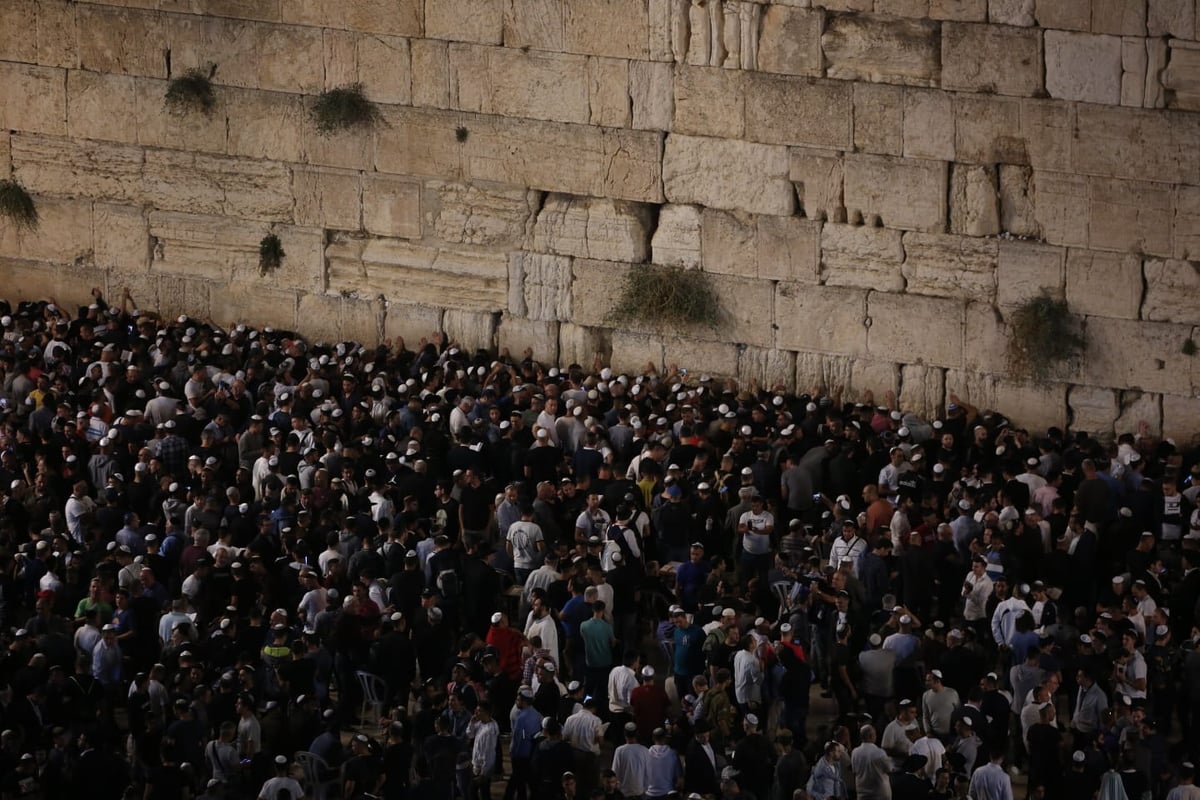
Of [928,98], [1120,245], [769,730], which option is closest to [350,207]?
[928,98]

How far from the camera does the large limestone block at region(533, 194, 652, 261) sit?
24391 mm

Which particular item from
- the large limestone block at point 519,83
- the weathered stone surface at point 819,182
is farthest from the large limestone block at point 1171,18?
the large limestone block at point 519,83

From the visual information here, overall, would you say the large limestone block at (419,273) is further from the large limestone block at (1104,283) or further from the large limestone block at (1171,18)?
the large limestone block at (1171,18)

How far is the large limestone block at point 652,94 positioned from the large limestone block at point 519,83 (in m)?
0.57

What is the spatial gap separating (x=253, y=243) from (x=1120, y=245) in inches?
390

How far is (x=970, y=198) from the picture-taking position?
22750 millimetres

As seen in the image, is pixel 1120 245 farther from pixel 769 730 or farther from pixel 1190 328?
pixel 769 730

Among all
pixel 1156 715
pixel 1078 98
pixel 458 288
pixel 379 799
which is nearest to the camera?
pixel 379 799

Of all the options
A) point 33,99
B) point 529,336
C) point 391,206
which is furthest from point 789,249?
point 33,99

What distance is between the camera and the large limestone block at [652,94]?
23891mm

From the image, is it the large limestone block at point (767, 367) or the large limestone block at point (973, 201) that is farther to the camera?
the large limestone block at point (767, 367)

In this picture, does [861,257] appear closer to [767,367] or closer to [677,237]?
[767,367]

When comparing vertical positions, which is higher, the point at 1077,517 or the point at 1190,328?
the point at 1190,328

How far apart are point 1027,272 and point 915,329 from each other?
1.34 metres
